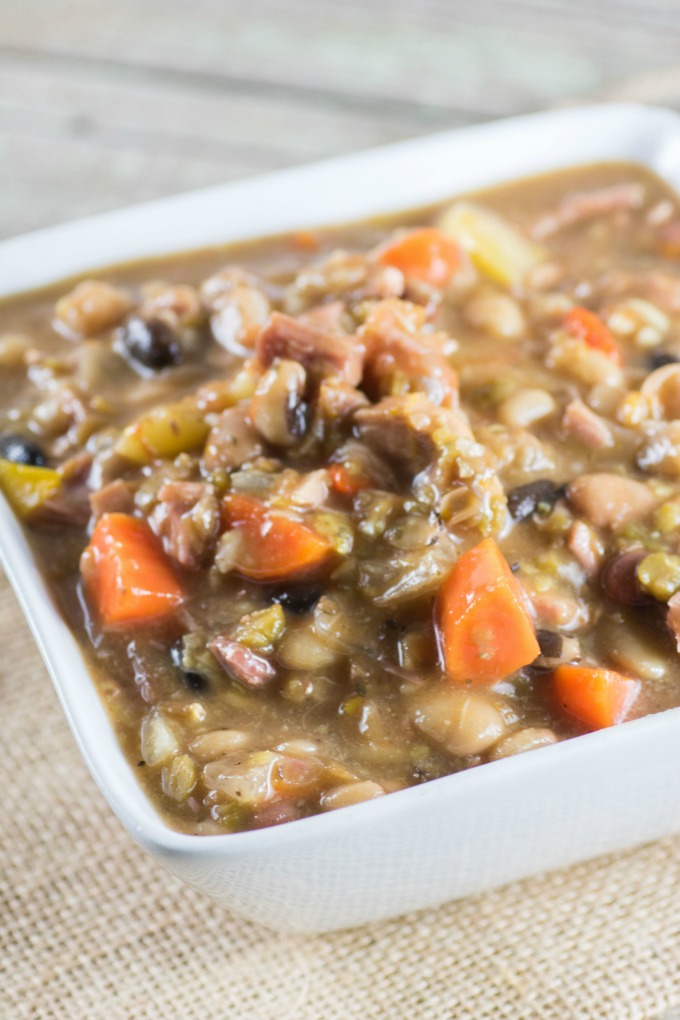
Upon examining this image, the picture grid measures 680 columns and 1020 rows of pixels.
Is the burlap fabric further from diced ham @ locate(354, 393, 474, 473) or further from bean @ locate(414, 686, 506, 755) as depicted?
diced ham @ locate(354, 393, 474, 473)

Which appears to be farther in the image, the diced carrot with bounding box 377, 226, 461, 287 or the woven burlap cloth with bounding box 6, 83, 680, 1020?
the diced carrot with bounding box 377, 226, 461, 287

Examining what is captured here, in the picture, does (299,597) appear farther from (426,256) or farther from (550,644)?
(426,256)

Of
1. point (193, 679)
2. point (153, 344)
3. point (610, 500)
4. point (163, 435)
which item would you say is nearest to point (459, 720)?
point (193, 679)

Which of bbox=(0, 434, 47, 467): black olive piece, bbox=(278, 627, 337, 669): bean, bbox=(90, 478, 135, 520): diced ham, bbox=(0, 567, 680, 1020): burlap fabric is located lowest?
bbox=(0, 567, 680, 1020): burlap fabric

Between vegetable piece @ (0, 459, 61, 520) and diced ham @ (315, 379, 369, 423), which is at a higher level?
diced ham @ (315, 379, 369, 423)

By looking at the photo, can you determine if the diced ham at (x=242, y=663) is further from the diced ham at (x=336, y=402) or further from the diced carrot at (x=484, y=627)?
the diced ham at (x=336, y=402)

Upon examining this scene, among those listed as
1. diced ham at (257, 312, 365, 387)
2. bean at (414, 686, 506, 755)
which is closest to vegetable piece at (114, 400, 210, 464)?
diced ham at (257, 312, 365, 387)

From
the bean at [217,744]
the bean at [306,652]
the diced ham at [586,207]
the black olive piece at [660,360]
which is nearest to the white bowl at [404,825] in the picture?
the bean at [217,744]
